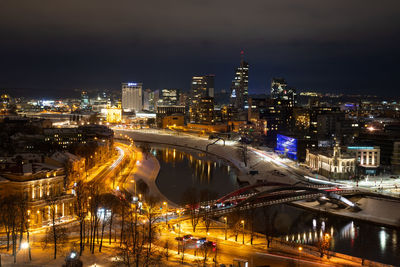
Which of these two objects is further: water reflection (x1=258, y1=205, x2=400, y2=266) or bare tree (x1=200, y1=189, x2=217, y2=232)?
bare tree (x1=200, y1=189, x2=217, y2=232)

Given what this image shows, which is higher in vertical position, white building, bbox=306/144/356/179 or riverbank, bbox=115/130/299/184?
white building, bbox=306/144/356/179

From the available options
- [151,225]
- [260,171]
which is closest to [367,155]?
[260,171]

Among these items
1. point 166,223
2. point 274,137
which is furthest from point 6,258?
point 274,137

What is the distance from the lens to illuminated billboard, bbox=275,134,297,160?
37.6m

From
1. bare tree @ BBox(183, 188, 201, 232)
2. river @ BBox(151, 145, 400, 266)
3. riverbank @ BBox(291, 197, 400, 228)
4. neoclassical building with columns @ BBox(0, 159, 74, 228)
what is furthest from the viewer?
riverbank @ BBox(291, 197, 400, 228)

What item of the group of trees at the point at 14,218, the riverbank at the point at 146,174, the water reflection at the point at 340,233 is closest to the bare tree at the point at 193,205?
the riverbank at the point at 146,174

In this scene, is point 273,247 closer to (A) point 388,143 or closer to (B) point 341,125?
(A) point 388,143

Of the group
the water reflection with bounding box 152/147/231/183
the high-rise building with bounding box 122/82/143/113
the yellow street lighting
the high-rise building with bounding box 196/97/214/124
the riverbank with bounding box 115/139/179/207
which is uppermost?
the high-rise building with bounding box 122/82/143/113

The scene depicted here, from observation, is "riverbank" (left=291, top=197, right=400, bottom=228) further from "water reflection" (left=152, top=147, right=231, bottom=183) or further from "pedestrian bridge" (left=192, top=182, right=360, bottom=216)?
"water reflection" (left=152, top=147, right=231, bottom=183)

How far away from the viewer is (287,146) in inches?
1550

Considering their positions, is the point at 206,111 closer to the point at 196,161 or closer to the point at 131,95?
the point at 196,161

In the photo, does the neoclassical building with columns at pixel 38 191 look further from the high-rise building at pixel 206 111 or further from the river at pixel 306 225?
the high-rise building at pixel 206 111

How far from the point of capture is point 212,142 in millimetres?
52281

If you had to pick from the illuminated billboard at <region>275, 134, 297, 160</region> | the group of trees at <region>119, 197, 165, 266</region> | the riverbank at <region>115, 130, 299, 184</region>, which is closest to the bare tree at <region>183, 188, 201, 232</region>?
the group of trees at <region>119, 197, 165, 266</region>
